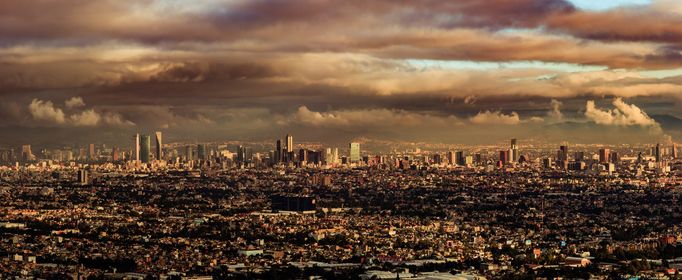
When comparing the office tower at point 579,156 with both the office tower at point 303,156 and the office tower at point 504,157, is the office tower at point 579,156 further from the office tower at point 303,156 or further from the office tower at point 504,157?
the office tower at point 303,156

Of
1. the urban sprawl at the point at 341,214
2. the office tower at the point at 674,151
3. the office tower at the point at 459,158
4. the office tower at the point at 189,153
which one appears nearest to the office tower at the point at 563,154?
the urban sprawl at the point at 341,214

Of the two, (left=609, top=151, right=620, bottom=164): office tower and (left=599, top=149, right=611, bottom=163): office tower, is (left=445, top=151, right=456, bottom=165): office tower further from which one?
(left=609, top=151, right=620, bottom=164): office tower

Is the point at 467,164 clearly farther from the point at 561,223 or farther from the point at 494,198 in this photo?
the point at 561,223

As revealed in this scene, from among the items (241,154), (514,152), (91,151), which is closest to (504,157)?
(514,152)

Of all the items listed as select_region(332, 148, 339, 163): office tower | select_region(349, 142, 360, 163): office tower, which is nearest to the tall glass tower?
select_region(349, 142, 360, 163): office tower

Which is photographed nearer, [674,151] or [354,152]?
[674,151]

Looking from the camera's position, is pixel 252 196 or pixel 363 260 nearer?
pixel 363 260

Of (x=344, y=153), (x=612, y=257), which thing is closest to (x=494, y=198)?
(x=612, y=257)

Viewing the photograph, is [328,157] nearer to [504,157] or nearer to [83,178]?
[504,157]
